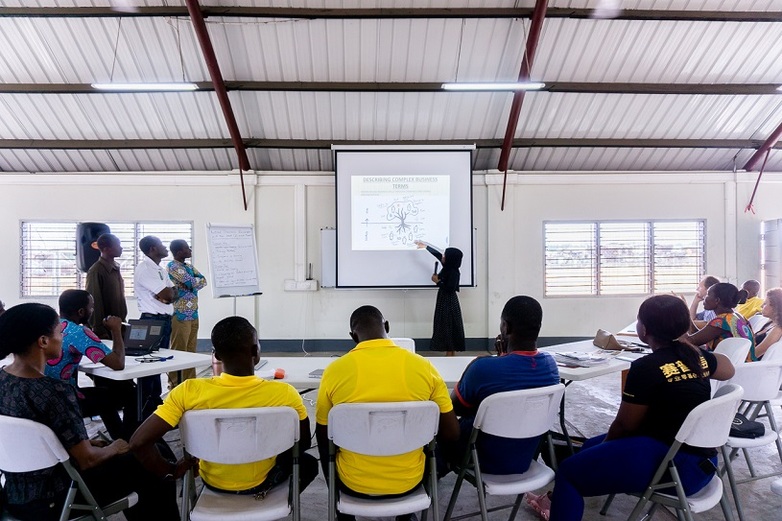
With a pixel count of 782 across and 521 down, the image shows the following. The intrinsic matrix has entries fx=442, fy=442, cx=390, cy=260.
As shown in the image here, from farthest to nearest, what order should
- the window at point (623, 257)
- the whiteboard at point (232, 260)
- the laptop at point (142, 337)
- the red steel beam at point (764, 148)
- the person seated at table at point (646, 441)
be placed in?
the window at point (623, 257)
the red steel beam at point (764, 148)
the whiteboard at point (232, 260)
the laptop at point (142, 337)
the person seated at table at point (646, 441)

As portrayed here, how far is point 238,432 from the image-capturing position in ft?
4.87

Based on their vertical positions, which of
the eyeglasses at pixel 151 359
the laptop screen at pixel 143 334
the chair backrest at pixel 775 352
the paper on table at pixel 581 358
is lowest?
the paper on table at pixel 581 358

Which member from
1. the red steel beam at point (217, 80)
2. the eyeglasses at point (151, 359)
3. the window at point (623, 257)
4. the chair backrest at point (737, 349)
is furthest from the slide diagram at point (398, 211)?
the chair backrest at point (737, 349)

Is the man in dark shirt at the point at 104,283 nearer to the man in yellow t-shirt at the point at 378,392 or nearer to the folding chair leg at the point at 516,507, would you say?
the man in yellow t-shirt at the point at 378,392

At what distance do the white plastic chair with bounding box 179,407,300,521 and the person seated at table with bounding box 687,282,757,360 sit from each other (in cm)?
284

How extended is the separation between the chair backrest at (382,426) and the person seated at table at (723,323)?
241 centimetres

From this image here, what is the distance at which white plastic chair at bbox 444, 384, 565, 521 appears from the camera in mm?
1689

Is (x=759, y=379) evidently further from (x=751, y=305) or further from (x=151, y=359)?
(x=151, y=359)

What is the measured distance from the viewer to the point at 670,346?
1.78 metres

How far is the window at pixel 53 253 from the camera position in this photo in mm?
6684

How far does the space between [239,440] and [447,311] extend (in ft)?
15.3

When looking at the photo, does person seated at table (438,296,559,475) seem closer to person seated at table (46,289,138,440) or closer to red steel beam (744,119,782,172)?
person seated at table (46,289,138,440)

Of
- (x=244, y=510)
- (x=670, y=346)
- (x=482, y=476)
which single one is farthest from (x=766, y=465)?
(x=244, y=510)

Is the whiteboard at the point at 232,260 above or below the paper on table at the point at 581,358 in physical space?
above
